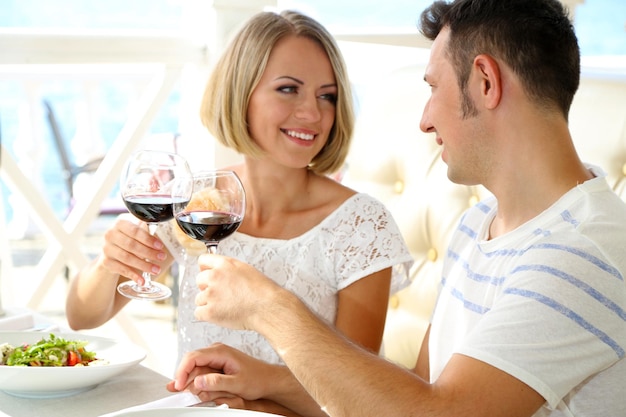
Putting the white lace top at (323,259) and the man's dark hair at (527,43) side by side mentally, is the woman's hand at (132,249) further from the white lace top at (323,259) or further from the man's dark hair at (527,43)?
the man's dark hair at (527,43)

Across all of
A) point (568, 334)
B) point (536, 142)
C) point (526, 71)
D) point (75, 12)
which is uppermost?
point (75, 12)

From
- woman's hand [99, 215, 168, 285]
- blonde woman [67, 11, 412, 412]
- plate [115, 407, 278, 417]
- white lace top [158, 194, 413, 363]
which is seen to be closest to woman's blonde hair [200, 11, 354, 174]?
blonde woman [67, 11, 412, 412]

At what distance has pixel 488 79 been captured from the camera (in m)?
1.42

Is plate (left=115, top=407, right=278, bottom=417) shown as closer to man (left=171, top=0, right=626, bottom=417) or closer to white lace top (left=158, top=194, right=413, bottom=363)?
man (left=171, top=0, right=626, bottom=417)

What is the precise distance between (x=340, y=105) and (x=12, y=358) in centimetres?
90

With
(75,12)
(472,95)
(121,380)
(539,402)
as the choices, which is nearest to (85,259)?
(121,380)

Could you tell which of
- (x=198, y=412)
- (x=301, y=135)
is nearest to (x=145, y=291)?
(x=198, y=412)

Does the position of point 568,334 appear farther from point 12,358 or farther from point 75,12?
point 75,12

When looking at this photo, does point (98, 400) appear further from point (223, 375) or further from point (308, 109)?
point (308, 109)

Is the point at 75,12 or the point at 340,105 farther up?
the point at 75,12

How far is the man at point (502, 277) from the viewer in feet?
3.97

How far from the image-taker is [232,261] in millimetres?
1414

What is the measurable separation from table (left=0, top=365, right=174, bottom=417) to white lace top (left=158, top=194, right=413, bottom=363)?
46cm

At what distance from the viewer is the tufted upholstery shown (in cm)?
209
